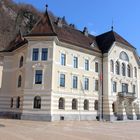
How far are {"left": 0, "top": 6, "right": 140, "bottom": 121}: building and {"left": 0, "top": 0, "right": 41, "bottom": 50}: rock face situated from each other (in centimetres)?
3581

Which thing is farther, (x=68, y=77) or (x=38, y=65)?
(x=68, y=77)

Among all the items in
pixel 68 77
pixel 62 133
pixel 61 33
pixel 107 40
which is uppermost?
pixel 107 40

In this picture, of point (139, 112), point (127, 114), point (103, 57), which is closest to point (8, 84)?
point (103, 57)

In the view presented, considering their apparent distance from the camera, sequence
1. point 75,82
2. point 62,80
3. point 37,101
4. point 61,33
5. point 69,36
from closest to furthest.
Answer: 1. point 37,101
2. point 62,80
3. point 75,82
4. point 61,33
5. point 69,36

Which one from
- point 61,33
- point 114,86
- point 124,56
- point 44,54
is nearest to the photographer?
point 44,54

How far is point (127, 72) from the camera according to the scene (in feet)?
145

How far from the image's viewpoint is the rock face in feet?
253

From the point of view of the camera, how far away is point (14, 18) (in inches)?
3319

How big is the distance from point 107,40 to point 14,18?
49913 mm

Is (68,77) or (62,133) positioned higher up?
(68,77)

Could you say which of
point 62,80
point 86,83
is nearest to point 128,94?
point 86,83

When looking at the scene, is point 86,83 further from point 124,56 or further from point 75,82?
point 124,56

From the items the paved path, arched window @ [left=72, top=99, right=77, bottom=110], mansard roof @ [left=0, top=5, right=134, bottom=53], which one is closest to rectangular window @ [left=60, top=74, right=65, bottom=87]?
arched window @ [left=72, top=99, right=77, bottom=110]

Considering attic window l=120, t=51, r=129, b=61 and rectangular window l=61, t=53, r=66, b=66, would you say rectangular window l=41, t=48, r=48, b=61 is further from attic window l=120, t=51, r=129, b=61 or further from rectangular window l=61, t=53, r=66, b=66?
attic window l=120, t=51, r=129, b=61
